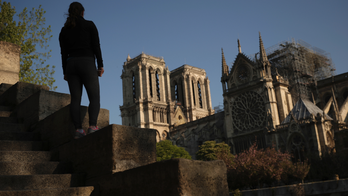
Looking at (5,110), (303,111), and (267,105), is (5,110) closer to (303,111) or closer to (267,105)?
(303,111)

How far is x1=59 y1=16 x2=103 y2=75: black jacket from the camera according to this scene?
14.3 feet

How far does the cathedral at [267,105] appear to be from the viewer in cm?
3256

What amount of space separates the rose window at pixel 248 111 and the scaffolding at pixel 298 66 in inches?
172

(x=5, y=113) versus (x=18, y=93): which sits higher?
(x=18, y=93)

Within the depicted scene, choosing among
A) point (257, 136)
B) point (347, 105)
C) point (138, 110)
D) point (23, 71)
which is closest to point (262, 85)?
point (257, 136)

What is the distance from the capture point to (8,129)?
5691 mm

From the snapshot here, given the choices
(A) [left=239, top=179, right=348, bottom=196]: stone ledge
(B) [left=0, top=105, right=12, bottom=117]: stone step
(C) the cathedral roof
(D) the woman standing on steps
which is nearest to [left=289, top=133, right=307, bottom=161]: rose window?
(C) the cathedral roof

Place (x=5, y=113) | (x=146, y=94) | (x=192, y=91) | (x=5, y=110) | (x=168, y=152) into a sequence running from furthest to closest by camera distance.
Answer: (x=192, y=91) → (x=146, y=94) → (x=168, y=152) → (x=5, y=110) → (x=5, y=113)

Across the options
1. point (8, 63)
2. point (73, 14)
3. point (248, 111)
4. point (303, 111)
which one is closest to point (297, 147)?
point (303, 111)

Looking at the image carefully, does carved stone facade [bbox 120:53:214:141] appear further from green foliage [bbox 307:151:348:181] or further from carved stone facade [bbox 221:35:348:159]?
green foliage [bbox 307:151:348:181]

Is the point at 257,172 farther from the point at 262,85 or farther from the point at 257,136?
the point at 262,85

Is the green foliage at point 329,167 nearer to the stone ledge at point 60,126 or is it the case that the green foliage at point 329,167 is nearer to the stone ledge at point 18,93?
the stone ledge at point 18,93

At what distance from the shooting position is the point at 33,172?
411 centimetres

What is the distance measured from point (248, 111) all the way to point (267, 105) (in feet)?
9.67
